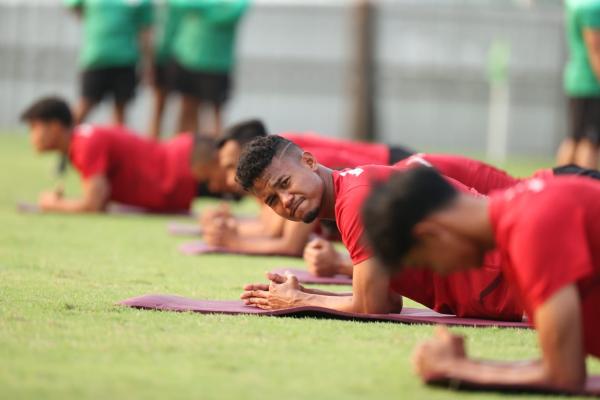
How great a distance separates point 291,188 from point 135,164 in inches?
216

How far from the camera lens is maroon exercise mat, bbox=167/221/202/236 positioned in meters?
9.52

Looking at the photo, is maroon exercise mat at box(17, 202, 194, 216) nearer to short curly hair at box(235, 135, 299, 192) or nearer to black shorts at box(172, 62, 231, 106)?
black shorts at box(172, 62, 231, 106)

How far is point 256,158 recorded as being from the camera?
5496 millimetres

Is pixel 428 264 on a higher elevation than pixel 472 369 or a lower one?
higher

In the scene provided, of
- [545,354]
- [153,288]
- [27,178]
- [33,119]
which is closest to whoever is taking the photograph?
[545,354]

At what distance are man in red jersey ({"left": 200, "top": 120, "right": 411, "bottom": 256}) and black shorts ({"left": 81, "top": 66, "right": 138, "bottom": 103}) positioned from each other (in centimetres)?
537

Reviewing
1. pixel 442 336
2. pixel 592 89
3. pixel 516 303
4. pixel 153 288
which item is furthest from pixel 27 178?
pixel 442 336

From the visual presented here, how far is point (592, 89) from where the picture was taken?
11023 mm

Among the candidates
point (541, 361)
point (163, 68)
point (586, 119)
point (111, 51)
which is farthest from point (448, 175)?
point (163, 68)

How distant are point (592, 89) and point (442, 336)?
296 inches

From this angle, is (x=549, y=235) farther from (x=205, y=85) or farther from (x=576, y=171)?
(x=205, y=85)

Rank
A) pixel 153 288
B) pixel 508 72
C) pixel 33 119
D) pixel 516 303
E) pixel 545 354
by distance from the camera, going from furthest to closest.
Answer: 1. pixel 508 72
2. pixel 33 119
3. pixel 153 288
4. pixel 516 303
5. pixel 545 354

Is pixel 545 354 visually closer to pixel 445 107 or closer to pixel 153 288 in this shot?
pixel 153 288

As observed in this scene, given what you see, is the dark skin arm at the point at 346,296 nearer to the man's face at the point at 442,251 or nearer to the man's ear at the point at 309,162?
the man's ear at the point at 309,162
